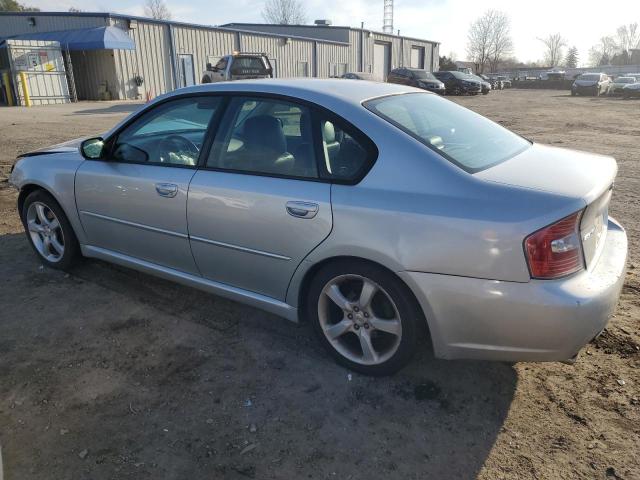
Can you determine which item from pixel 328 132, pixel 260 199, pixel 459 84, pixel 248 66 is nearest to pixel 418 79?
pixel 459 84

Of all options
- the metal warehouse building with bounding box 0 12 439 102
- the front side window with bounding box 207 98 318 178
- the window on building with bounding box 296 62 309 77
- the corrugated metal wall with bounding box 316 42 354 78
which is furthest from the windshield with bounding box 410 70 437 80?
the front side window with bounding box 207 98 318 178

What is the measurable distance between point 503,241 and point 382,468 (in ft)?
3.78

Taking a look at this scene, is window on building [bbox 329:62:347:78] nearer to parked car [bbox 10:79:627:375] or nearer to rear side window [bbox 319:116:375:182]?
parked car [bbox 10:79:627:375]

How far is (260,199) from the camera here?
9.45 ft

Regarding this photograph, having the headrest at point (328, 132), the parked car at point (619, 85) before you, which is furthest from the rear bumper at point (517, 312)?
the parked car at point (619, 85)

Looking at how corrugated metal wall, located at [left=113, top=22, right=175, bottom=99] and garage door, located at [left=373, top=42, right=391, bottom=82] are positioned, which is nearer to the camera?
corrugated metal wall, located at [left=113, top=22, right=175, bottom=99]

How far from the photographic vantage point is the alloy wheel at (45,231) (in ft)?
14.0

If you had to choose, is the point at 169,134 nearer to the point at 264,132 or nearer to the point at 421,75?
the point at 264,132

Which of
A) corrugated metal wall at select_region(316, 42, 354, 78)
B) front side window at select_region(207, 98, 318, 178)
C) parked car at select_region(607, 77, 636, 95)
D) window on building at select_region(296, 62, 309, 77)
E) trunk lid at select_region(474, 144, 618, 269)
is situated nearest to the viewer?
trunk lid at select_region(474, 144, 618, 269)

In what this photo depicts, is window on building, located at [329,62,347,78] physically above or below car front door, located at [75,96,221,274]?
above

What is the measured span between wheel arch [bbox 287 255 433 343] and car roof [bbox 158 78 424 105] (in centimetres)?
89

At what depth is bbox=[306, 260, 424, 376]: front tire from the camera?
259 centimetres

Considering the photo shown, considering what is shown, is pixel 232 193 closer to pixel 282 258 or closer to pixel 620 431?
pixel 282 258

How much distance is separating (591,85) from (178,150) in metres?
38.1
